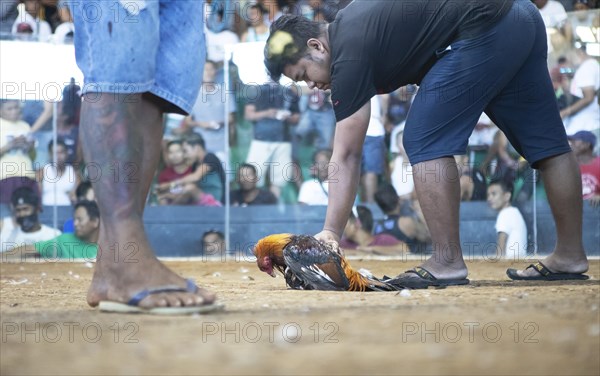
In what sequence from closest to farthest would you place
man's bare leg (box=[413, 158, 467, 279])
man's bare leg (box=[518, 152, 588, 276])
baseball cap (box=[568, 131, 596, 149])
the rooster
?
the rooster, man's bare leg (box=[413, 158, 467, 279]), man's bare leg (box=[518, 152, 588, 276]), baseball cap (box=[568, 131, 596, 149])

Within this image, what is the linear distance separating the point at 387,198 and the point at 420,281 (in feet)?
12.4

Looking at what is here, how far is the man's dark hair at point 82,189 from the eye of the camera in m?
8.15

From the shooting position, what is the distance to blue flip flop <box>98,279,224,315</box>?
2914 mm

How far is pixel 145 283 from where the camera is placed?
3.02 m

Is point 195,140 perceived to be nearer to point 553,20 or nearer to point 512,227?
point 512,227

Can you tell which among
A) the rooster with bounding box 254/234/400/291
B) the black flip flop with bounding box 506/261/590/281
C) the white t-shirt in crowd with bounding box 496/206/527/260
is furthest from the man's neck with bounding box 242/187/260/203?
the rooster with bounding box 254/234/400/291

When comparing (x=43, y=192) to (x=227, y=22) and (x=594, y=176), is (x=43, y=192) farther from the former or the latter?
(x=594, y=176)

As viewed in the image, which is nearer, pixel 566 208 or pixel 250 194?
pixel 566 208

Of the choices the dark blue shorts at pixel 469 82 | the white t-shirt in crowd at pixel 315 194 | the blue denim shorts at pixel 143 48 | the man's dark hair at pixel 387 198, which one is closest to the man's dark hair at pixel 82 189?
the white t-shirt in crowd at pixel 315 194

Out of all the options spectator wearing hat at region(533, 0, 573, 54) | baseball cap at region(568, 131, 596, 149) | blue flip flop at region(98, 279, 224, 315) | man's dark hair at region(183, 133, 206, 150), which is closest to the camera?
blue flip flop at region(98, 279, 224, 315)

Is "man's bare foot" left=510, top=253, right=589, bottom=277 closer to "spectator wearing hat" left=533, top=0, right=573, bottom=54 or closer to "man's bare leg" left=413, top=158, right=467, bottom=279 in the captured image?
"man's bare leg" left=413, top=158, right=467, bottom=279

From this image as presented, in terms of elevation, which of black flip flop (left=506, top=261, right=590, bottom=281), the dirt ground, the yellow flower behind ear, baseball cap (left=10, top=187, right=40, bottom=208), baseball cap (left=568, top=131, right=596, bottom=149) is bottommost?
black flip flop (left=506, top=261, right=590, bottom=281)

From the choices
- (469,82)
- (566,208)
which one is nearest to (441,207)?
(469,82)

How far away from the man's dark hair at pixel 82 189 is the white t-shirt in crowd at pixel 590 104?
4.21 metres
